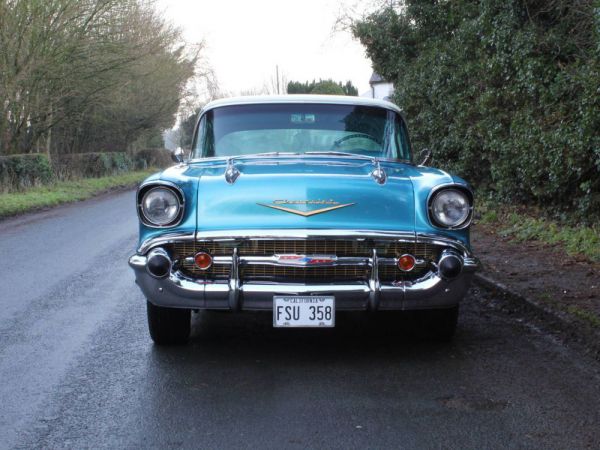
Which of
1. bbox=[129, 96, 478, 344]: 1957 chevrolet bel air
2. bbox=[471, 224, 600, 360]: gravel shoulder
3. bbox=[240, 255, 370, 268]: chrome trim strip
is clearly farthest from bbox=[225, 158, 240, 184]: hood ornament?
bbox=[471, 224, 600, 360]: gravel shoulder

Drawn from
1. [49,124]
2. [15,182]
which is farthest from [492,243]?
[49,124]

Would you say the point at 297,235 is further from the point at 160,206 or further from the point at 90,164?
the point at 90,164

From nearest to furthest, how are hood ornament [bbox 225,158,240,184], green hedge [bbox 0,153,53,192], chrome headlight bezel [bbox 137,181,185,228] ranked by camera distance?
chrome headlight bezel [bbox 137,181,185,228] → hood ornament [bbox 225,158,240,184] → green hedge [bbox 0,153,53,192]

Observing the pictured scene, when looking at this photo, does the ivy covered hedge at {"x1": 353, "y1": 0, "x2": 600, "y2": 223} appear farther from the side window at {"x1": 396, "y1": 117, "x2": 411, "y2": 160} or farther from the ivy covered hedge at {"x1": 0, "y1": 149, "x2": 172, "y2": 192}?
the ivy covered hedge at {"x1": 0, "y1": 149, "x2": 172, "y2": 192}

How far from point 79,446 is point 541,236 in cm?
727

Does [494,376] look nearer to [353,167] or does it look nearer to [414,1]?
[353,167]

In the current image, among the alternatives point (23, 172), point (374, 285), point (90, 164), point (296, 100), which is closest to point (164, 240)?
point (374, 285)

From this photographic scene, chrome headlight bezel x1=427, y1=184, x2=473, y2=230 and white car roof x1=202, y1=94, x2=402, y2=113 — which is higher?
white car roof x1=202, y1=94, x2=402, y2=113

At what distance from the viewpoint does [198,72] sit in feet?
134

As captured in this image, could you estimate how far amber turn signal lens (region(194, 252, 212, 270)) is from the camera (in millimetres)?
4773

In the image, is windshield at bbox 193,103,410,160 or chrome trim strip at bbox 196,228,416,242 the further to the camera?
windshield at bbox 193,103,410,160

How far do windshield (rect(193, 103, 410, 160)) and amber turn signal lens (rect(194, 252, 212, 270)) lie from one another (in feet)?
4.99

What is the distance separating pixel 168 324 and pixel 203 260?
0.69 metres

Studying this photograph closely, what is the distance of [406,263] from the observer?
4816 millimetres
